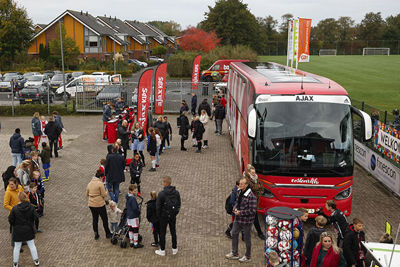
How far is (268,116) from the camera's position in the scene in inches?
399

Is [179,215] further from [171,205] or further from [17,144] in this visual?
[17,144]

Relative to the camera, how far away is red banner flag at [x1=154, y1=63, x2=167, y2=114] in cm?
2251

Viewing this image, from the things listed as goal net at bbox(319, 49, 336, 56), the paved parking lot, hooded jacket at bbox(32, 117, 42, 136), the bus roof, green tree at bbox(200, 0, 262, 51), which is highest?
green tree at bbox(200, 0, 262, 51)

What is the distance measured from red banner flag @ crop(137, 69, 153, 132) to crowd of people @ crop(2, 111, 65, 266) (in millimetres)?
3537

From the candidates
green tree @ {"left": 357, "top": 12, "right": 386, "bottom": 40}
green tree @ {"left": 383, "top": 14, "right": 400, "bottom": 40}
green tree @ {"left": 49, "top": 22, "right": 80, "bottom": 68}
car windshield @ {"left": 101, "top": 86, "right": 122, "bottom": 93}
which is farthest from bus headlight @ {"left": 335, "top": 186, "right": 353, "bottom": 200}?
green tree @ {"left": 357, "top": 12, "right": 386, "bottom": 40}

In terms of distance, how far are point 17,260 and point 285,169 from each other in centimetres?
592

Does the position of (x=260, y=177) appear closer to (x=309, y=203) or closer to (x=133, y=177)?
(x=309, y=203)

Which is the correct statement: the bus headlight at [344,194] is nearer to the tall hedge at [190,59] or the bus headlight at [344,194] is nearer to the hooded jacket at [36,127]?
the hooded jacket at [36,127]

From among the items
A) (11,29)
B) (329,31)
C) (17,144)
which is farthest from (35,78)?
(329,31)

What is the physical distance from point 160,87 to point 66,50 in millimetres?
35828

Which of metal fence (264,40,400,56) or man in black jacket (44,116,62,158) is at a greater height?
metal fence (264,40,400,56)

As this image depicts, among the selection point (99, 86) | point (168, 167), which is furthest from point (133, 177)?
point (99, 86)

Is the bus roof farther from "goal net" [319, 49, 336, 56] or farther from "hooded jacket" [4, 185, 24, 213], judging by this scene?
"goal net" [319, 49, 336, 56]

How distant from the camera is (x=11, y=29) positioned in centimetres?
5322
